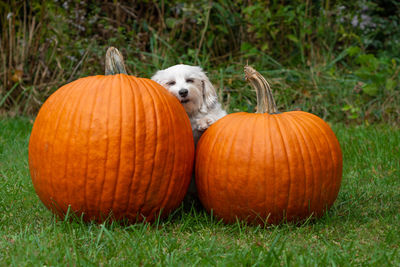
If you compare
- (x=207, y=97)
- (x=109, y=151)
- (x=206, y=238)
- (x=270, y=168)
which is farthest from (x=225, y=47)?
(x=206, y=238)

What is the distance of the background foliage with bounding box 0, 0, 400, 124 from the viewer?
5.52 m

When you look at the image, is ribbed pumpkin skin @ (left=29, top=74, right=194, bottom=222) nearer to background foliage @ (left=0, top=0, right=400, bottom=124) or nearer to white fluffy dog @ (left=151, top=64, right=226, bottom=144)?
white fluffy dog @ (left=151, top=64, right=226, bottom=144)

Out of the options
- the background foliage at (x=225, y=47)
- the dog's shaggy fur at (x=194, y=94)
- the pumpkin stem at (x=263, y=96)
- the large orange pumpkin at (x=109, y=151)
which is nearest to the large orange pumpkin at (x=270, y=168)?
the pumpkin stem at (x=263, y=96)

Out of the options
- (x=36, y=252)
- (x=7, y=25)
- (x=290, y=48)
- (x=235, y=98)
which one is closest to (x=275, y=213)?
(x=36, y=252)

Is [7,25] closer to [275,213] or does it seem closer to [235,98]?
[235,98]

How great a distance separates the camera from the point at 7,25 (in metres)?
5.65

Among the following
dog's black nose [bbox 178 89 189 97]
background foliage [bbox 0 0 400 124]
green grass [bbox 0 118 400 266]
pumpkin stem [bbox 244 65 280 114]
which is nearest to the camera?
green grass [bbox 0 118 400 266]

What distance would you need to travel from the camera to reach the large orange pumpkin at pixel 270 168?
95.0 inches

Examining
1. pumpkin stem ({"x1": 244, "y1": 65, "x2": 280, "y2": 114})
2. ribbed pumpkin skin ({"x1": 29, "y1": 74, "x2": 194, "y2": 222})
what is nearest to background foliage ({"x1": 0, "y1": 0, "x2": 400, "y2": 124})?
pumpkin stem ({"x1": 244, "y1": 65, "x2": 280, "y2": 114})

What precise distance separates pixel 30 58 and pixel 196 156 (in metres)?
3.87

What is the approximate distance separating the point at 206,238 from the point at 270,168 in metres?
0.49

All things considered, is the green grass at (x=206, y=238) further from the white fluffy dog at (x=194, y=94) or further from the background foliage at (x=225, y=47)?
the background foliage at (x=225, y=47)

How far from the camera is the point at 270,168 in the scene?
7.88ft

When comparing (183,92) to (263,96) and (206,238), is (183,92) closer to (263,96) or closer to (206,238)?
(263,96)
